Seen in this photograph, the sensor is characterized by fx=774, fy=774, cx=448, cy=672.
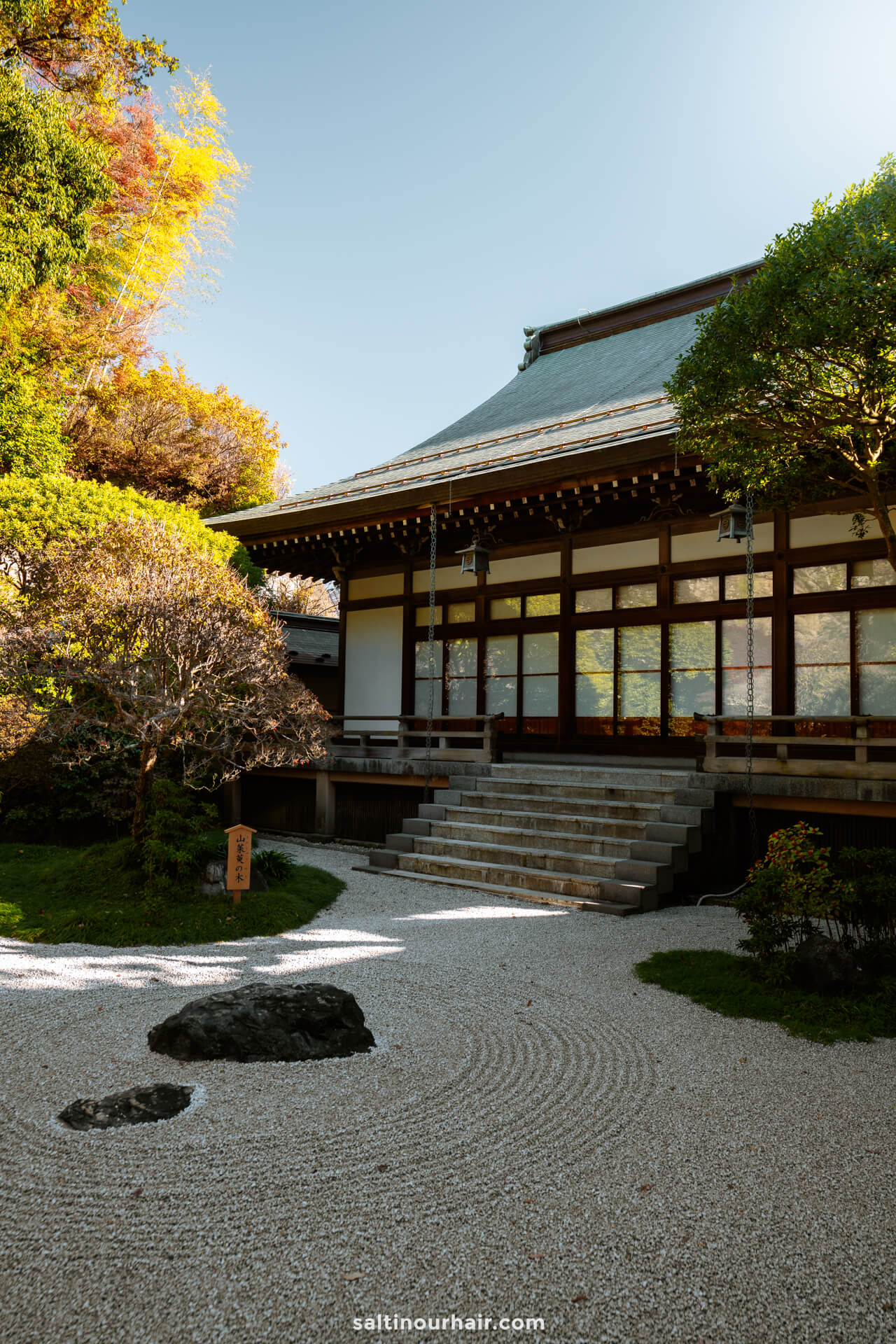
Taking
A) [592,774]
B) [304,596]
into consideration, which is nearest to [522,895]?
[592,774]

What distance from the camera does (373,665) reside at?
41.3 ft

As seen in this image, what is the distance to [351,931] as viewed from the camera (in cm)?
632

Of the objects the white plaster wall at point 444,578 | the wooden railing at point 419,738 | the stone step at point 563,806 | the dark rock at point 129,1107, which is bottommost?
the dark rock at point 129,1107

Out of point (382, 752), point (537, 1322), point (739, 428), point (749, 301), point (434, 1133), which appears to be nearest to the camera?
point (537, 1322)

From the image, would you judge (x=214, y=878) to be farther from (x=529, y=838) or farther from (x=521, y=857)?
(x=529, y=838)

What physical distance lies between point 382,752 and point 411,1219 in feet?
27.4

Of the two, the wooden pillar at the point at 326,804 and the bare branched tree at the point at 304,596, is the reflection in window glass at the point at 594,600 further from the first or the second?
the bare branched tree at the point at 304,596

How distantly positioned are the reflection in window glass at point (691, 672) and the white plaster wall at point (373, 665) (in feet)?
14.4

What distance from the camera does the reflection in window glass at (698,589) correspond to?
30.9ft

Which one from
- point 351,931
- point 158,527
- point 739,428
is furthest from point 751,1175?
point 158,527

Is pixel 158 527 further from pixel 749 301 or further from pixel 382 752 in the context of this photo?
pixel 749 301

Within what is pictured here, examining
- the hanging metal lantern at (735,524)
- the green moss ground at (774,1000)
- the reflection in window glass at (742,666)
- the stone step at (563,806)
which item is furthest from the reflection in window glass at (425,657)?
the green moss ground at (774,1000)

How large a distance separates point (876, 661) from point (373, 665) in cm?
724

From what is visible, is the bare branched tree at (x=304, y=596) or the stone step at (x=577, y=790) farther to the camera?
the bare branched tree at (x=304, y=596)
